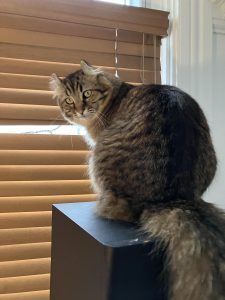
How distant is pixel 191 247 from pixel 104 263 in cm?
16

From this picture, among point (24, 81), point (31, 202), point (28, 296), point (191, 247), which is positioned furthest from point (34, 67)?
point (191, 247)

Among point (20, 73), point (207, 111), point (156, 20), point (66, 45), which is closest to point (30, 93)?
point (20, 73)

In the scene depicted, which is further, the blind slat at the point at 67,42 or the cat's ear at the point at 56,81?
the blind slat at the point at 67,42

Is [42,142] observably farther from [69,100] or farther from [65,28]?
[65,28]

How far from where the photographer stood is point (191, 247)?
66 cm

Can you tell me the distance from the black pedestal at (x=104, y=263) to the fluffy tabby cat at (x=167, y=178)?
4 cm

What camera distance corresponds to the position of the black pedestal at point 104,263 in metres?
0.67

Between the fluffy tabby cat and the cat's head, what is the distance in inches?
0.9

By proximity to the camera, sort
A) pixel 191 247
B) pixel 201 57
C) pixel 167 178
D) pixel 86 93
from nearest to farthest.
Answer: pixel 191 247 < pixel 167 178 < pixel 86 93 < pixel 201 57

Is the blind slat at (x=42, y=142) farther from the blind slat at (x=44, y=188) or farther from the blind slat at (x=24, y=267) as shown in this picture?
the blind slat at (x=24, y=267)

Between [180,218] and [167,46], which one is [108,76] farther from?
[180,218]

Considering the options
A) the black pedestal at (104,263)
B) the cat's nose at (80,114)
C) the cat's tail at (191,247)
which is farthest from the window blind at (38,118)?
the cat's tail at (191,247)

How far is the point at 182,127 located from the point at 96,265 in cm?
38

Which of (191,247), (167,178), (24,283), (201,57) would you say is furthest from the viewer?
(201,57)
